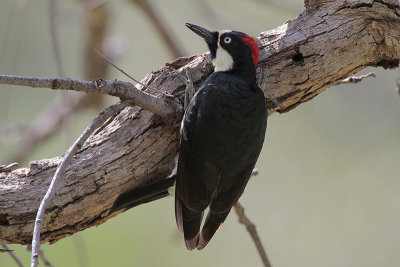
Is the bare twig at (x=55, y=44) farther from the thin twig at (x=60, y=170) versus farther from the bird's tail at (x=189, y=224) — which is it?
the bird's tail at (x=189, y=224)

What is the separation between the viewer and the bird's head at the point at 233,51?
10.1 ft

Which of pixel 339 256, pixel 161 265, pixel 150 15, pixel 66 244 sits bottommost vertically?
pixel 339 256

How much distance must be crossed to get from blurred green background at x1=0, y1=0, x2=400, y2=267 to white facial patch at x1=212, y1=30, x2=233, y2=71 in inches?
119

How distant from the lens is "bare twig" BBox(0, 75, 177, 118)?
2.19 meters

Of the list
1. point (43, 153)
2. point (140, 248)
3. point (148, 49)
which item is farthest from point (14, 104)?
point (140, 248)

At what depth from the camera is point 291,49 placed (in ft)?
9.89

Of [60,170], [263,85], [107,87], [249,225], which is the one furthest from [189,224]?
[60,170]

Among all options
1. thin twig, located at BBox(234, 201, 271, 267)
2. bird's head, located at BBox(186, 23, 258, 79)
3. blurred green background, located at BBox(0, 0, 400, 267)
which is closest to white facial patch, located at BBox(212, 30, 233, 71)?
bird's head, located at BBox(186, 23, 258, 79)

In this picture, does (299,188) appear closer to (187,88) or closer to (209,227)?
(209,227)

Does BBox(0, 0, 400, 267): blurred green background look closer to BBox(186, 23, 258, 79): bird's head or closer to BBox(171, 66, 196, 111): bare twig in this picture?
BBox(186, 23, 258, 79): bird's head

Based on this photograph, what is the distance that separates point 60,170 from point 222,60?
4.33 ft

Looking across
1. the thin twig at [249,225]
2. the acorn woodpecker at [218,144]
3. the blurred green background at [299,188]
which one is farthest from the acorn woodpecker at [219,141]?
the blurred green background at [299,188]

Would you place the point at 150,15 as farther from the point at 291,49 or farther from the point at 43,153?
the point at 43,153

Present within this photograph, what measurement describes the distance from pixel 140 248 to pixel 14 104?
2.76 meters
